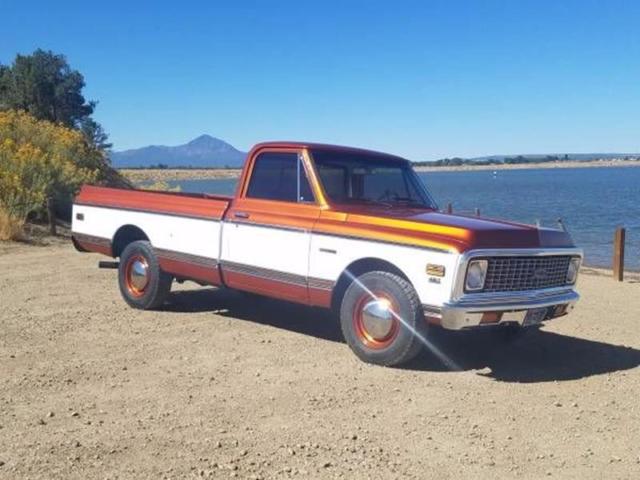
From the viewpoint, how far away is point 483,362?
7.18 meters

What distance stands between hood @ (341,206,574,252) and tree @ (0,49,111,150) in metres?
28.6

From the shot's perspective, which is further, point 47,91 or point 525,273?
point 47,91

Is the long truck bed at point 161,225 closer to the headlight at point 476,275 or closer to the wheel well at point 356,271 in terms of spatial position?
the wheel well at point 356,271

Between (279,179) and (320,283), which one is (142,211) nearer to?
(279,179)

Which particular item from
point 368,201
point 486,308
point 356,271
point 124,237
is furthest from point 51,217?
point 486,308

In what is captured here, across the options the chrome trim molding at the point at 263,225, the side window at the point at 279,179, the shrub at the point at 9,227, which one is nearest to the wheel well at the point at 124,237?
the chrome trim molding at the point at 263,225

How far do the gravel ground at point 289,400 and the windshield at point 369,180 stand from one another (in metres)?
1.44

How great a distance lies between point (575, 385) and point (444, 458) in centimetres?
213

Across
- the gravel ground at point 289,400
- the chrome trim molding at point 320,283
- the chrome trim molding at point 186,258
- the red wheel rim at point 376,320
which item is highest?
the chrome trim molding at point 186,258

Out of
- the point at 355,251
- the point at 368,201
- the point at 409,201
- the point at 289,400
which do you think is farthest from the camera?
the point at 409,201

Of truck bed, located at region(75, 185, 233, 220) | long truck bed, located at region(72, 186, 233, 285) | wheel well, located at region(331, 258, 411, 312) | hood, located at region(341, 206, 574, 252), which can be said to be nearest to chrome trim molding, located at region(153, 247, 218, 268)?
long truck bed, located at region(72, 186, 233, 285)

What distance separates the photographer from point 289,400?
575 cm

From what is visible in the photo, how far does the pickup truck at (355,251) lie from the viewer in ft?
20.9

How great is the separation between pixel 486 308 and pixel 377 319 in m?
0.94
